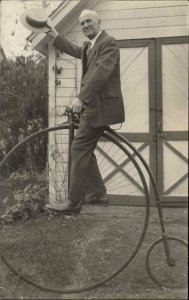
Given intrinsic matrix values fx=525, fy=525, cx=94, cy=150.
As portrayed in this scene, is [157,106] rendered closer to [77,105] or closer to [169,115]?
[169,115]

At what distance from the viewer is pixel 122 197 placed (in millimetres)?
8164

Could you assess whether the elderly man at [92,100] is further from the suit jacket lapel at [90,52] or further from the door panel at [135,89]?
the door panel at [135,89]

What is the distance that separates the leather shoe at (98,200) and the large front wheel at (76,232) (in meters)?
0.34

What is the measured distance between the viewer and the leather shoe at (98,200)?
4562mm

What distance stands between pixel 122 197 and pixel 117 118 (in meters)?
3.96

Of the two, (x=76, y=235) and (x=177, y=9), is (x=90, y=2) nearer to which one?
(x=177, y=9)

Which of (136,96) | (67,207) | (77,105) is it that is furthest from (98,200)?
(136,96)

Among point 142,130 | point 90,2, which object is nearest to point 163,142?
point 142,130

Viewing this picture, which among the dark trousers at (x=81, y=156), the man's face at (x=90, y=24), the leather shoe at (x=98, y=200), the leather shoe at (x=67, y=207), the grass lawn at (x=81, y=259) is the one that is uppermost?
the man's face at (x=90, y=24)

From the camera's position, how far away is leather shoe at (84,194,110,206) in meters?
4.56

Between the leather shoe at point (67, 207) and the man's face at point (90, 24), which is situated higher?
the man's face at point (90, 24)

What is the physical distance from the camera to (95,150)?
8.17 meters

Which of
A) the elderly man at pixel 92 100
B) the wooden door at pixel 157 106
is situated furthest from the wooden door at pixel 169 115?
the elderly man at pixel 92 100

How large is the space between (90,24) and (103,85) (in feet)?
1.69
